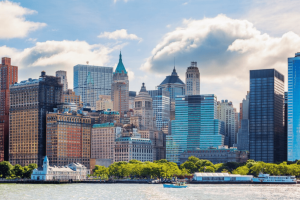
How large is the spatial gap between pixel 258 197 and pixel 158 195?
3104cm

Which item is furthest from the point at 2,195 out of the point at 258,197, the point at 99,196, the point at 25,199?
the point at 258,197

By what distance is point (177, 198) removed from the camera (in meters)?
186

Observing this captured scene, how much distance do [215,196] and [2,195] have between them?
220 feet

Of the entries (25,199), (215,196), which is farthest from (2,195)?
(215,196)

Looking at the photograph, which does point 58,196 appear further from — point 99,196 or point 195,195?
point 195,195

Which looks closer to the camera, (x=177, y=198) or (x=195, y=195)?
(x=177, y=198)

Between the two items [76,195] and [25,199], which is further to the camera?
[76,195]

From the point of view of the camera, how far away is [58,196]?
195 meters

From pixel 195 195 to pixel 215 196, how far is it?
24.7 feet

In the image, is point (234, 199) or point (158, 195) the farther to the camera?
point (158, 195)

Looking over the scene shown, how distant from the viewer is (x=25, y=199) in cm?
18300

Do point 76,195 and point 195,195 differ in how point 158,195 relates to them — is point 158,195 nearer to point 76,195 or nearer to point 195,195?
point 195,195

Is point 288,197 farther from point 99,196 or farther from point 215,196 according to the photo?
point 99,196

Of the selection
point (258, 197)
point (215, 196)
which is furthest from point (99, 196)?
point (258, 197)
